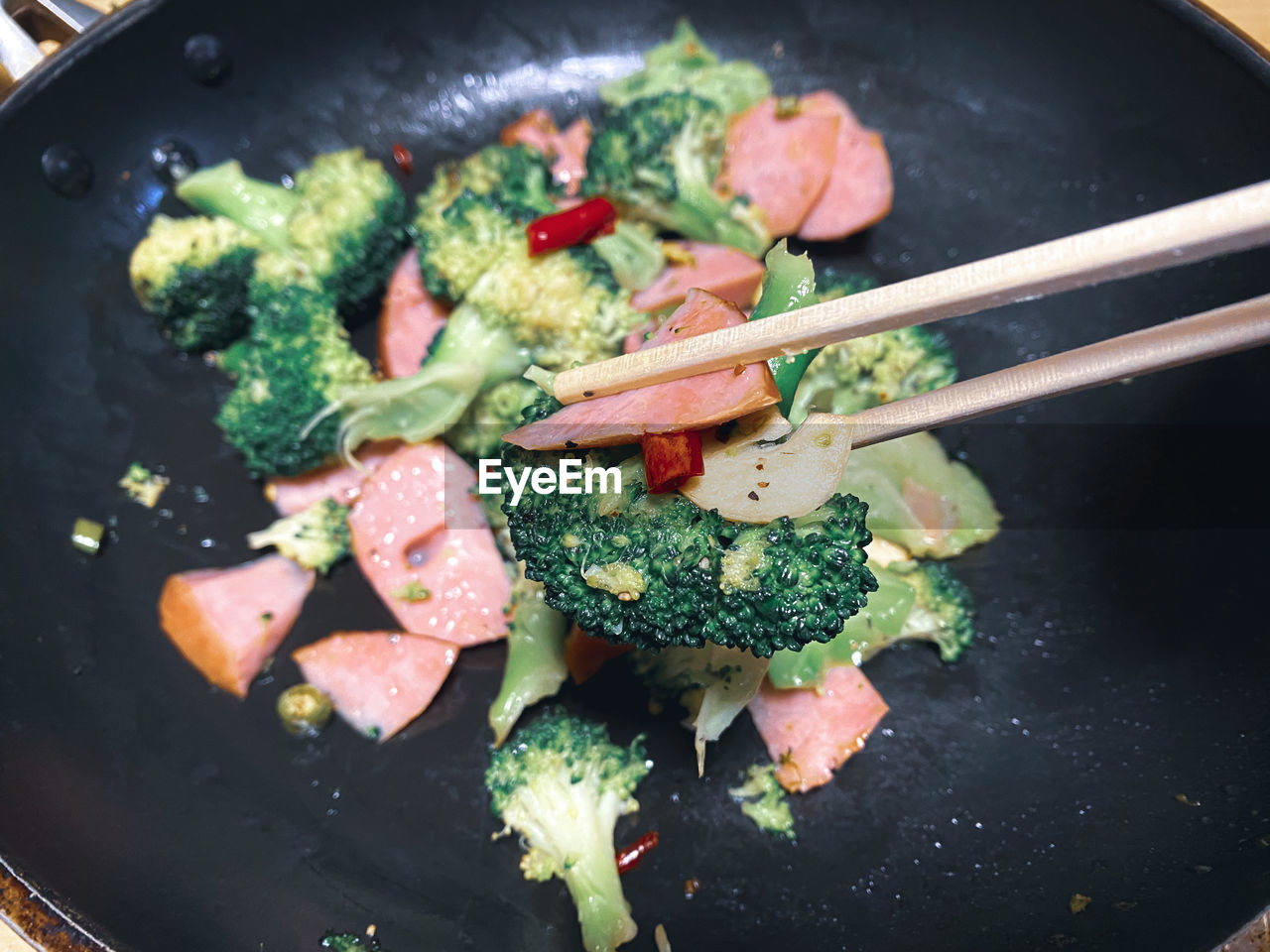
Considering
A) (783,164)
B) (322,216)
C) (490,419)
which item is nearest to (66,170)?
(322,216)

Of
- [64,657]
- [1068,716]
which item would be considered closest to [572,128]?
[64,657]

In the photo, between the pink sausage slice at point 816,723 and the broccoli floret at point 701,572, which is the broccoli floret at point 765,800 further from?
the broccoli floret at point 701,572

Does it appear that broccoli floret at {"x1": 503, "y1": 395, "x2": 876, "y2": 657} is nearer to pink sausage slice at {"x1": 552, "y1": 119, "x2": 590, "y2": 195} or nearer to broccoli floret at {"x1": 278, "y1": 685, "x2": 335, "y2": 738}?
broccoli floret at {"x1": 278, "y1": 685, "x2": 335, "y2": 738}

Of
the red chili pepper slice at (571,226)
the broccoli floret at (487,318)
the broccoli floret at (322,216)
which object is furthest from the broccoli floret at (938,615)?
the broccoli floret at (322,216)

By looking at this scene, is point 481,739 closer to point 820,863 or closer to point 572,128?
point 820,863

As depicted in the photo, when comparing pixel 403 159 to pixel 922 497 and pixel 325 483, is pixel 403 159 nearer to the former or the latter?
pixel 325 483

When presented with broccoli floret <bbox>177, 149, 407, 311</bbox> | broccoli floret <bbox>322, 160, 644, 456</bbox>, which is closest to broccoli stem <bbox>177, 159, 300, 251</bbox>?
A: broccoli floret <bbox>177, 149, 407, 311</bbox>
